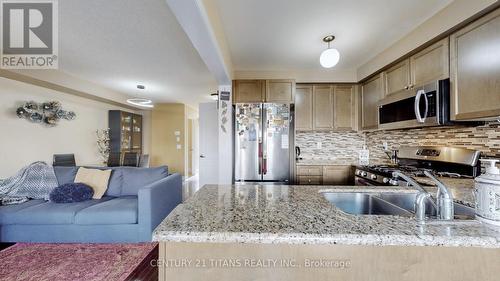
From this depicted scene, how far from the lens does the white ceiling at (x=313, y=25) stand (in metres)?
1.99

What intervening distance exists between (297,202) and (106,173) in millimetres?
2818

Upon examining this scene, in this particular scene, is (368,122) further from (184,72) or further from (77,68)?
(77,68)

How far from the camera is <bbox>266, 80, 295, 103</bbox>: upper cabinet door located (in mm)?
3490

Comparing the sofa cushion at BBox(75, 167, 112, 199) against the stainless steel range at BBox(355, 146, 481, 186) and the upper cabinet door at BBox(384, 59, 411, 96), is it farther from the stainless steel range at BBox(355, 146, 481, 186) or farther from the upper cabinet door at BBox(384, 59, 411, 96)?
the upper cabinet door at BBox(384, 59, 411, 96)

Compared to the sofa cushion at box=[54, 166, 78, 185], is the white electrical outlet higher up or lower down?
higher up

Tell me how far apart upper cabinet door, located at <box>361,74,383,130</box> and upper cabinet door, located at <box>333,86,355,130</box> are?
0.17 m

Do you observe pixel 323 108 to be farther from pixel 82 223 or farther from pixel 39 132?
pixel 39 132

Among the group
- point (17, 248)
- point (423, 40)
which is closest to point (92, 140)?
point (17, 248)

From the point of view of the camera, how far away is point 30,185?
9.16 ft

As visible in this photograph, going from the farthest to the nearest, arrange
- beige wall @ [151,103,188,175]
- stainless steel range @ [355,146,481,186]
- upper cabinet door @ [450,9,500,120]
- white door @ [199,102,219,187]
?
beige wall @ [151,103,188,175]
white door @ [199,102,219,187]
stainless steel range @ [355,146,481,186]
upper cabinet door @ [450,9,500,120]

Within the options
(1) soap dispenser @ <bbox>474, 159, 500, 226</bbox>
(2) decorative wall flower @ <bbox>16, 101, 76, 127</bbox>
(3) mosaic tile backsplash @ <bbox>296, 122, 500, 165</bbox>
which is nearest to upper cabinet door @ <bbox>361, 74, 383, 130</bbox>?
(3) mosaic tile backsplash @ <bbox>296, 122, 500, 165</bbox>

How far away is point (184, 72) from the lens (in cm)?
389

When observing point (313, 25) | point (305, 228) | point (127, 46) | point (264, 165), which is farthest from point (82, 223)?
point (313, 25)

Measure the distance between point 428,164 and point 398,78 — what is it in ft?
3.38
